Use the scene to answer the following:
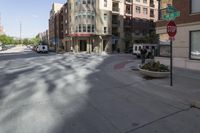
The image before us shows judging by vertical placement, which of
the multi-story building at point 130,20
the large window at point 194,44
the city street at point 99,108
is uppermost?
the multi-story building at point 130,20

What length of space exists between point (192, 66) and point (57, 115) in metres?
12.4

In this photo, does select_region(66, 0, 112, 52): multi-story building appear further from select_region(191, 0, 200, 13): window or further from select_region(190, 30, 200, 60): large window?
select_region(190, 30, 200, 60): large window

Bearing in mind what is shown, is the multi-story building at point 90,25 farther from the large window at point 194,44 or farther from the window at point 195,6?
the large window at point 194,44

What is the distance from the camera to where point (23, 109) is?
726 centimetres

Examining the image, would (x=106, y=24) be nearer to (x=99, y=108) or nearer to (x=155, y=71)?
(x=155, y=71)

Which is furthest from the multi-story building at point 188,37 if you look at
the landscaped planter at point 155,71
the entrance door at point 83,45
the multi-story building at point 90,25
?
the entrance door at point 83,45

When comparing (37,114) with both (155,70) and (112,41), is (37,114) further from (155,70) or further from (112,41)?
(112,41)

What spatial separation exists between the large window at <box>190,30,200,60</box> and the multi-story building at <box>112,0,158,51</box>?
129 feet

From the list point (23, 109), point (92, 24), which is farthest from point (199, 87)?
point (92, 24)

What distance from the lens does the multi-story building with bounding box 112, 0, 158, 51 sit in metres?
56.5

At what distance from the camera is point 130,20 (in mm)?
59312

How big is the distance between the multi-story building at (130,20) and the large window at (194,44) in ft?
129

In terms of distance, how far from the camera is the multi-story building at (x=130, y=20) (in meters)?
56.5

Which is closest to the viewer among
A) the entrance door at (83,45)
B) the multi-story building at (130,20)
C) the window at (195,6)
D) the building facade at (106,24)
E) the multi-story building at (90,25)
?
the window at (195,6)
